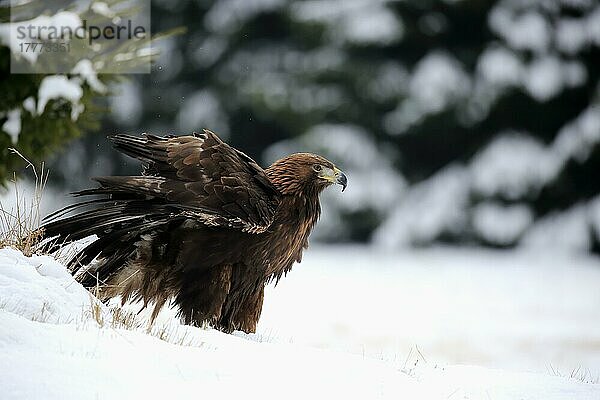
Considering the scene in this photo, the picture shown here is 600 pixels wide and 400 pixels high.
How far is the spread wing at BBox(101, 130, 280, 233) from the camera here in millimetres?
5668

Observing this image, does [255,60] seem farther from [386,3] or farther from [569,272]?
[569,272]

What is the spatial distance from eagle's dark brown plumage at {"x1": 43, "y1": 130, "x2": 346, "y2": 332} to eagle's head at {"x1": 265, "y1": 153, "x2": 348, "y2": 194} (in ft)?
0.05

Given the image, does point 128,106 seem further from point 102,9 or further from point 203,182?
point 203,182

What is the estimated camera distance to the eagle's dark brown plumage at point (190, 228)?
569cm

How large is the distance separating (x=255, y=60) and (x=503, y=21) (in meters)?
4.85

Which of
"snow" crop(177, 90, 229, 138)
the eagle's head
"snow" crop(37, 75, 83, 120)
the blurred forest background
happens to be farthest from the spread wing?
"snow" crop(177, 90, 229, 138)

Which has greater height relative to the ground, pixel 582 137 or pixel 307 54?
pixel 307 54

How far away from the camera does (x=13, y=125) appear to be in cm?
780

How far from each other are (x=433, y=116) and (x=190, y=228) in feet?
43.5

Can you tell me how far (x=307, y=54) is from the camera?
745 inches

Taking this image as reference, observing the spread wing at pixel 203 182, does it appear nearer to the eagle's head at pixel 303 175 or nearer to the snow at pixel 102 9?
the eagle's head at pixel 303 175

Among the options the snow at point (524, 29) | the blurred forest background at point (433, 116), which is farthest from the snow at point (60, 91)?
the snow at point (524, 29)

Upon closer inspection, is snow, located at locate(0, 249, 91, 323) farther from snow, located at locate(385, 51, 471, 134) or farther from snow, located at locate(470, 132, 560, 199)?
snow, located at locate(470, 132, 560, 199)

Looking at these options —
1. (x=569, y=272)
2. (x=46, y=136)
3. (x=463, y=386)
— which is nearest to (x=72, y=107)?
(x=46, y=136)
